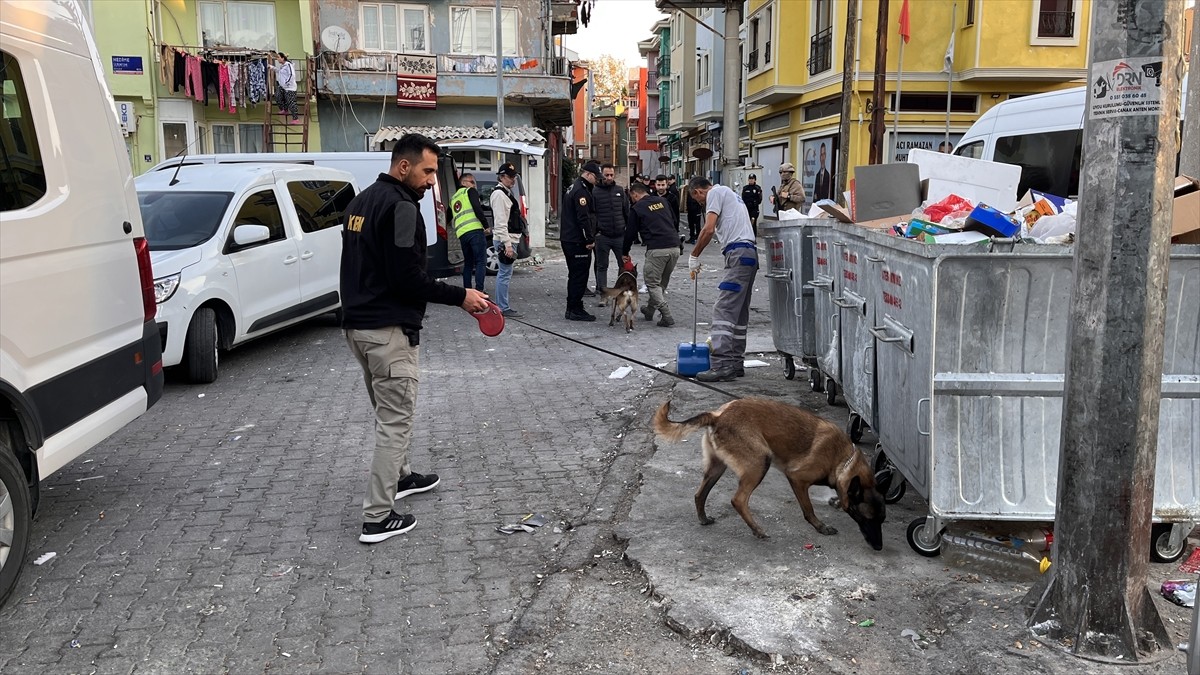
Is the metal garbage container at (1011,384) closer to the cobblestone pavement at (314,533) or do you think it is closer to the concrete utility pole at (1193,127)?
the cobblestone pavement at (314,533)

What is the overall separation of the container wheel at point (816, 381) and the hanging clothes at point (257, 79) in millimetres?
18008

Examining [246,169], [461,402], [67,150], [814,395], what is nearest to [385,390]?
[67,150]

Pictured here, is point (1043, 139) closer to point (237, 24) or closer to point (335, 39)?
point (335, 39)

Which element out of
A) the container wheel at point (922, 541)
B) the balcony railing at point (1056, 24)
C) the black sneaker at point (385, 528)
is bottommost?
the black sneaker at point (385, 528)

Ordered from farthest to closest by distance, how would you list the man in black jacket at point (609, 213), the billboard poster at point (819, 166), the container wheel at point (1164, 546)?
1. the billboard poster at point (819, 166)
2. the man in black jacket at point (609, 213)
3. the container wheel at point (1164, 546)

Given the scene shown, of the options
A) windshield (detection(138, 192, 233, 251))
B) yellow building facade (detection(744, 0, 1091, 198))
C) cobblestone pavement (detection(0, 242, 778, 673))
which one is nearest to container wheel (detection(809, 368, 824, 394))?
cobblestone pavement (detection(0, 242, 778, 673))

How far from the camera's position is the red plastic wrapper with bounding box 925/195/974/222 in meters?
4.91

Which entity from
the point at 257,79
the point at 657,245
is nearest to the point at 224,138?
the point at 257,79

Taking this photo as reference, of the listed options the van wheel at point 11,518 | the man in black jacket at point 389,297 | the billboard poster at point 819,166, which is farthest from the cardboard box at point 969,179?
the billboard poster at point 819,166

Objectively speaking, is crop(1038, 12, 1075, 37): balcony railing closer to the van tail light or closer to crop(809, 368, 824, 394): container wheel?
crop(809, 368, 824, 394): container wheel

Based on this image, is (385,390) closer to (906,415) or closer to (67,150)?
(67,150)

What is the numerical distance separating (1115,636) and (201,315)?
23.9 feet

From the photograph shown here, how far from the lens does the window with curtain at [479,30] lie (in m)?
23.2

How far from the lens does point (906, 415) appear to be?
4.45m
